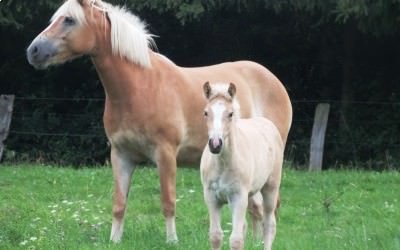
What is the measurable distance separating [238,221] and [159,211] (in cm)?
337

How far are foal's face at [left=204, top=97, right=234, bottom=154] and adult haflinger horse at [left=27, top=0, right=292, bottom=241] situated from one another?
1.63 metres

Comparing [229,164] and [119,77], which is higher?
[119,77]

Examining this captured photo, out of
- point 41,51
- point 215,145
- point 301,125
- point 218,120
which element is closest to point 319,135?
point 301,125

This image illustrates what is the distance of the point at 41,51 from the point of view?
7.14 metres

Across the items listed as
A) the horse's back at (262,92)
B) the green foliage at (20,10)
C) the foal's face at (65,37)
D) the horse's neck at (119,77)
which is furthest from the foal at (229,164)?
the green foliage at (20,10)

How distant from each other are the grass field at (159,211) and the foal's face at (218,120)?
4.03 feet

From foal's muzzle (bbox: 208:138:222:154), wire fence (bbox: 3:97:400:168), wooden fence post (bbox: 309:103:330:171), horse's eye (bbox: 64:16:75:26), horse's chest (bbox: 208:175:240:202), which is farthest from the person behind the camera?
wire fence (bbox: 3:97:400:168)

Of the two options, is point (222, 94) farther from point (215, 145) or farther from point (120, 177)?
point (120, 177)

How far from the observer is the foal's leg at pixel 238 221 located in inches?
229

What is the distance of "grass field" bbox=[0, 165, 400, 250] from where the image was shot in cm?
665

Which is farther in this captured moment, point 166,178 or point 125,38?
point 125,38

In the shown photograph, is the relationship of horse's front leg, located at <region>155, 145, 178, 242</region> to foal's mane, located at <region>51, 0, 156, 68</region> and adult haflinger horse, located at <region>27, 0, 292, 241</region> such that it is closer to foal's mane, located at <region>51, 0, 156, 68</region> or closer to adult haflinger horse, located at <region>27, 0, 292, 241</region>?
adult haflinger horse, located at <region>27, 0, 292, 241</region>

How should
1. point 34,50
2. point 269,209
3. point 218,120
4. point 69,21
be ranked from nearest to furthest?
1. point 218,120
2. point 269,209
3. point 34,50
4. point 69,21

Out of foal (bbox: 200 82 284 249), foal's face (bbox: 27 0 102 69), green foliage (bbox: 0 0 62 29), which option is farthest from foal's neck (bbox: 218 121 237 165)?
green foliage (bbox: 0 0 62 29)
